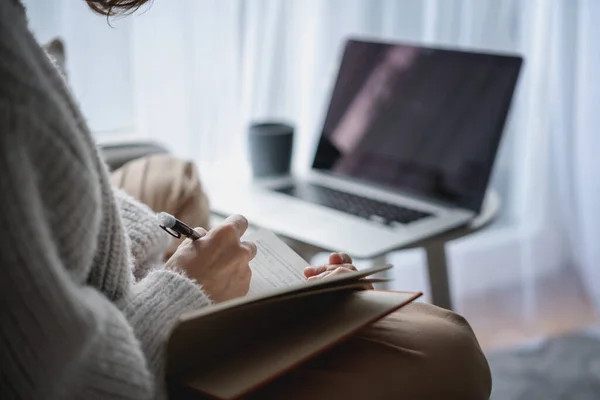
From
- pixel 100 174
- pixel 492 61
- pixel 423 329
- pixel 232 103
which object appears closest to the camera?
pixel 100 174

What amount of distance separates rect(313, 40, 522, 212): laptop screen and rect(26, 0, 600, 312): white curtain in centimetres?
23

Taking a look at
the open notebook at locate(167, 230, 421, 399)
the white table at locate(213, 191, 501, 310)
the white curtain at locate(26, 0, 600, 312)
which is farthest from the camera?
the white curtain at locate(26, 0, 600, 312)

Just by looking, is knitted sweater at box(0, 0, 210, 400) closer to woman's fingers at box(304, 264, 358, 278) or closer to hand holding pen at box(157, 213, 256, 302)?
hand holding pen at box(157, 213, 256, 302)

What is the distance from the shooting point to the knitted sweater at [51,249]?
625 mm

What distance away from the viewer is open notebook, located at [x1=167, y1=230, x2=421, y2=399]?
0.74 m

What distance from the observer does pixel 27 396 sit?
68cm

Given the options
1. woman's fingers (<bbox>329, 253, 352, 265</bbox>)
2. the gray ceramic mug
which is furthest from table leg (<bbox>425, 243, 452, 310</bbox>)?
woman's fingers (<bbox>329, 253, 352, 265</bbox>)

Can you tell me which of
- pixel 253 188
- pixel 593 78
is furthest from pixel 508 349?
pixel 253 188

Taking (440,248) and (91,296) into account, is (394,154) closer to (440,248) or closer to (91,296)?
(440,248)

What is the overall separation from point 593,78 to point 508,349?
72cm

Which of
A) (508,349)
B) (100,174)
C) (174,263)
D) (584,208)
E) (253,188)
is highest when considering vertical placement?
(100,174)

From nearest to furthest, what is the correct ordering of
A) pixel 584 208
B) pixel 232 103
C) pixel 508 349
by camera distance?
pixel 232 103 → pixel 508 349 → pixel 584 208

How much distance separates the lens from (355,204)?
1.40 metres

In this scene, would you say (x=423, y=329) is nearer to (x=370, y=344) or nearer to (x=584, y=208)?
(x=370, y=344)
